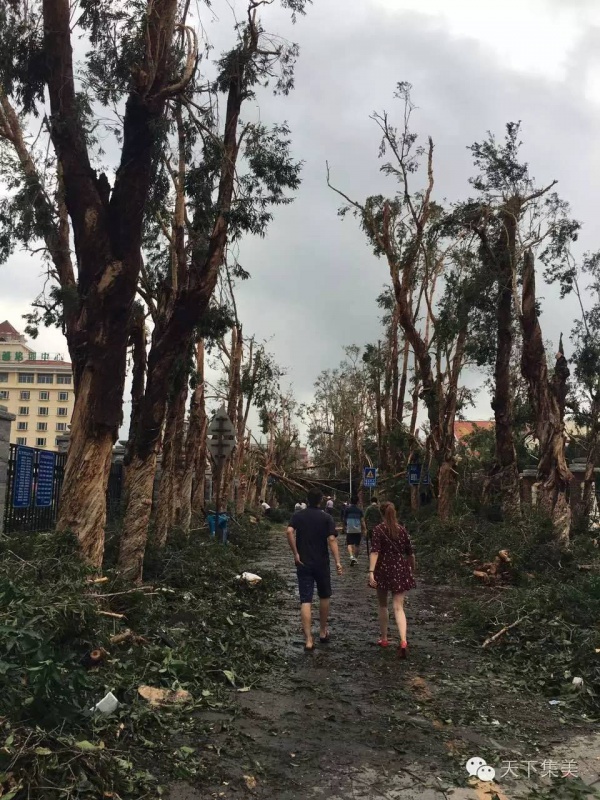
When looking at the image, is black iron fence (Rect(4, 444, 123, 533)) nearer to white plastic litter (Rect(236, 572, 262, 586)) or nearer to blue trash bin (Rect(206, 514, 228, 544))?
white plastic litter (Rect(236, 572, 262, 586))

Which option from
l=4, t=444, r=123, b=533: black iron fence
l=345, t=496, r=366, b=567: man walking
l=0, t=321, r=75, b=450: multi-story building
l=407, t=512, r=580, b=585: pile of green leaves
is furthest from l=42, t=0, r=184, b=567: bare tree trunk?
l=0, t=321, r=75, b=450: multi-story building

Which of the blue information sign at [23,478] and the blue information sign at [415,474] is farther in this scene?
the blue information sign at [415,474]

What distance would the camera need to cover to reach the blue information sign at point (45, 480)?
12016 millimetres

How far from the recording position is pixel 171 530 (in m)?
15.9

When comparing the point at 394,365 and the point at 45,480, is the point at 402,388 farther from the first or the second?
the point at 45,480

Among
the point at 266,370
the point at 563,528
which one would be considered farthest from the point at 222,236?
the point at 266,370

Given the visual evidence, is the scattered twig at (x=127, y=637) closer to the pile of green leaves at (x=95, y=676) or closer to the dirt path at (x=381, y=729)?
the pile of green leaves at (x=95, y=676)

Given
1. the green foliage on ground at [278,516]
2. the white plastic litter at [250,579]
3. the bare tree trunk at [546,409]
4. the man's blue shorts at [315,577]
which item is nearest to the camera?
the man's blue shorts at [315,577]

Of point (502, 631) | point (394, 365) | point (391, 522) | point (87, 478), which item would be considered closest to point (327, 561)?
point (391, 522)

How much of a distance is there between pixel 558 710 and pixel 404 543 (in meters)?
2.61

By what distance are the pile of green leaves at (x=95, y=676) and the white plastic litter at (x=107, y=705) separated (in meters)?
0.05

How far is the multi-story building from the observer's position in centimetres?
10850

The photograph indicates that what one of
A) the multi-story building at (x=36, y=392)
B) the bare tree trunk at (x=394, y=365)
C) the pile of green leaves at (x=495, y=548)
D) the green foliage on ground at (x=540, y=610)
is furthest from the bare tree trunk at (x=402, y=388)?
the multi-story building at (x=36, y=392)

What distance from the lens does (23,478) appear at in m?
11.2
